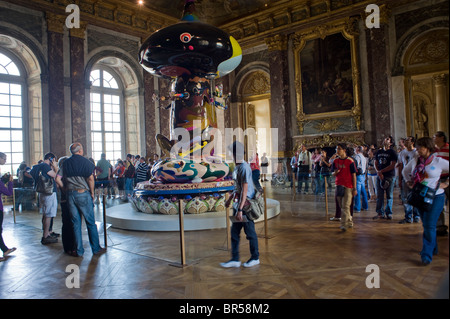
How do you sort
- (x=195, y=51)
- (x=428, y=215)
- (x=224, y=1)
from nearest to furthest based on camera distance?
(x=428, y=215) < (x=195, y=51) < (x=224, y=1)

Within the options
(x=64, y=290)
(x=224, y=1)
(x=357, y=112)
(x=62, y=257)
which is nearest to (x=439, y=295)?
(x=64, y=290)

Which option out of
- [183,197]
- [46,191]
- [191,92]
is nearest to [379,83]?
[191,92]

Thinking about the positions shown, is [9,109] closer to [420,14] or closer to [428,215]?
[428,215]

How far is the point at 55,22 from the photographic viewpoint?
40.5 ft

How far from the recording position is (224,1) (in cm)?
1655

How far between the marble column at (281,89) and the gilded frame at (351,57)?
1.61 feet

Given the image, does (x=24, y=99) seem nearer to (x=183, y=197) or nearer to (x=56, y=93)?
(x=56, y=93)

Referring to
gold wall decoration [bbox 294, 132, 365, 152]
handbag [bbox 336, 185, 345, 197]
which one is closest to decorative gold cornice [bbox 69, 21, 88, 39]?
gold wall decoration [bbox 294, 132, 365, 152]

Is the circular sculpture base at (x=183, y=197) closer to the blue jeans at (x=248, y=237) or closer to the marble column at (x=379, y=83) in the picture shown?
the blue jeans at (x=248, y=237)

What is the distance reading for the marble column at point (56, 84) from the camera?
12.3 metres

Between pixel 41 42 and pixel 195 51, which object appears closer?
pixel 195 51

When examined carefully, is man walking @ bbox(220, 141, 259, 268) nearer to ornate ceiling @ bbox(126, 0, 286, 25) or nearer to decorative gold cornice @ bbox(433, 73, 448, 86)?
ornate ceiling @ bbox(126, 0, 286, 25)

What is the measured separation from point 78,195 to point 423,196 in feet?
14.3

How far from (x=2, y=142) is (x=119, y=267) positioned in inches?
417
